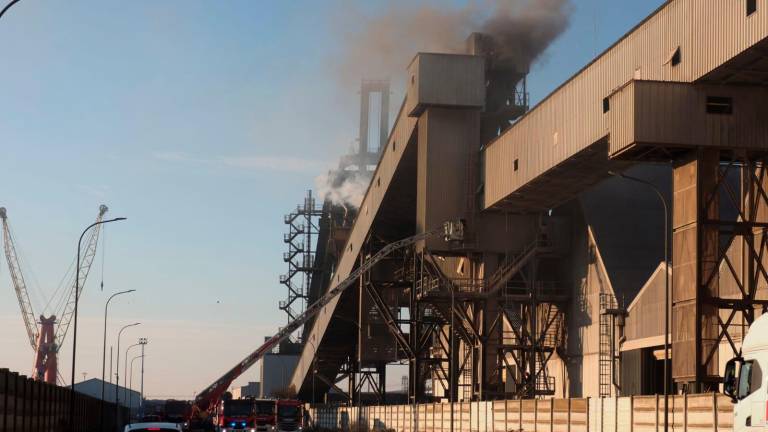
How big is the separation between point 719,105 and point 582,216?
25.8 meters

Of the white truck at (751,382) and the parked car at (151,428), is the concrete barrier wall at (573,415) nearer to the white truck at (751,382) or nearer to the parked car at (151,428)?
the white truck at (751,382)

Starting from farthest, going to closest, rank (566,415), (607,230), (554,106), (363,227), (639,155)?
(363,227) < (607,230) < (554,106) < (639,155) < (566,415)

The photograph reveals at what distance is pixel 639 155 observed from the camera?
54.5 meters

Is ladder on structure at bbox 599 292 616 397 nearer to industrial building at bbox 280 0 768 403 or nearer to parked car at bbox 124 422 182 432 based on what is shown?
industrial building at bbox 280 0 768 403

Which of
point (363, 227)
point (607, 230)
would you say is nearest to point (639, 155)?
point (607, 230)

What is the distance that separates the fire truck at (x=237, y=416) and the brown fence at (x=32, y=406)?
422 inches

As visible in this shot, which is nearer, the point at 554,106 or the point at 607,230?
the point at 554,106

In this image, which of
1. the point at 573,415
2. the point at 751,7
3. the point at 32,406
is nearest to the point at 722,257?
the point at 573,415

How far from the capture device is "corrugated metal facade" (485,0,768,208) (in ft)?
159

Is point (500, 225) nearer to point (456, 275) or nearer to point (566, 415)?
point (456, 275)

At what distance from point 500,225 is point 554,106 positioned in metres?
15.2

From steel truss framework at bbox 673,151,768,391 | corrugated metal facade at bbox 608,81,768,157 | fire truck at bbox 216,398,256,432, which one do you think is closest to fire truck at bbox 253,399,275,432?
fire truck at bbox 216,398,256,432

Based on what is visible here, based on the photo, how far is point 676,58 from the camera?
2076 inches

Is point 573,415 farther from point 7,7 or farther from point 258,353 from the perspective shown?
point 258,353
